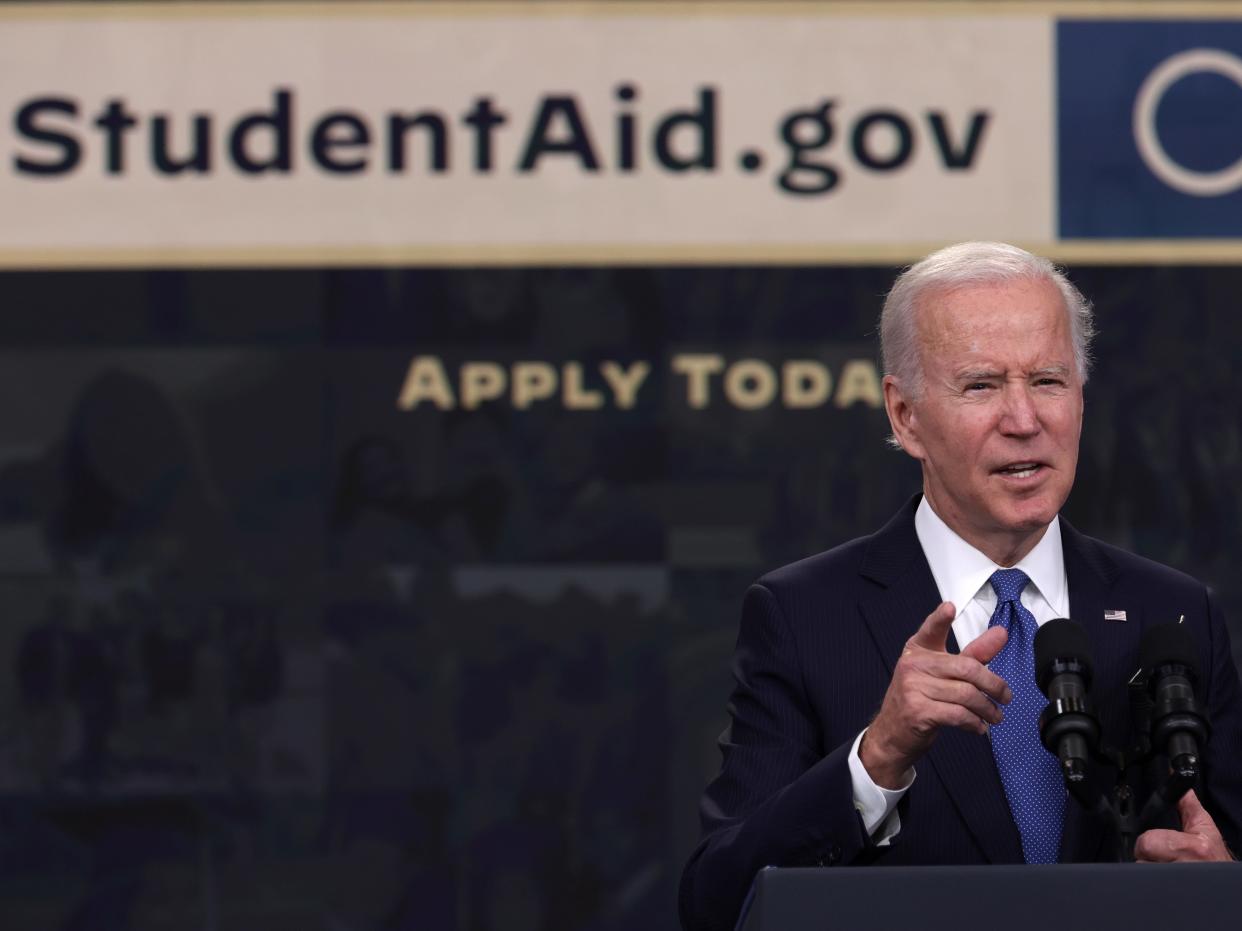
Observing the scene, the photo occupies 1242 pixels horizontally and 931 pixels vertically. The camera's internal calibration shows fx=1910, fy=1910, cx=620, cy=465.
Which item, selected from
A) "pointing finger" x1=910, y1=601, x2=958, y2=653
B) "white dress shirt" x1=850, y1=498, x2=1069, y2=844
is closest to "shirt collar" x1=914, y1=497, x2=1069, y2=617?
"white dress shirt" x1=850, y1=498, x2=1069, y2=844

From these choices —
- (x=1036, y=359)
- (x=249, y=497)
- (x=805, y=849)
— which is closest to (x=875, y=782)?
(x=805, y=849)

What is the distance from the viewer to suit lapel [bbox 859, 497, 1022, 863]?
2184mm

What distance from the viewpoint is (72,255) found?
4.65 metres

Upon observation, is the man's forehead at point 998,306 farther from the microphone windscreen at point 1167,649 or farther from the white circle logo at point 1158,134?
→ the white circle logo at point 1158,134

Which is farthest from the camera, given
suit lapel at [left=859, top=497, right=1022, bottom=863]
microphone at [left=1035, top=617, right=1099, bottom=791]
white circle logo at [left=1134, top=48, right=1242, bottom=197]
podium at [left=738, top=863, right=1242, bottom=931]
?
white circle logo at [left=1134, top=48, right=1242, bottom=197]

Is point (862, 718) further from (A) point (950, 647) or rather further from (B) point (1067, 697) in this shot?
(B) point (1067, 697)

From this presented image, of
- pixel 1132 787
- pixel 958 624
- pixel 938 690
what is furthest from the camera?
pixel 958 624

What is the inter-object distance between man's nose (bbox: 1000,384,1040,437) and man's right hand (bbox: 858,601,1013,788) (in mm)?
350

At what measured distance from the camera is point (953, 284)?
226 cm

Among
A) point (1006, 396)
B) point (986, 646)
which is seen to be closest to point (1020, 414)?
point (1006, 396)

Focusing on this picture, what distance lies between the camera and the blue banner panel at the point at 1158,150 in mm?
4668

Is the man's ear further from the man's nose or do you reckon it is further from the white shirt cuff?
the white shirt cuff

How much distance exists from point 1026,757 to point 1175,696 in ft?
0.97

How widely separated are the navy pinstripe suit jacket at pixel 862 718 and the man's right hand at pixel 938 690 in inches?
4.5
